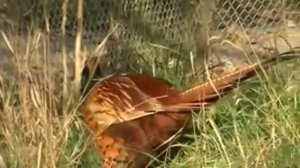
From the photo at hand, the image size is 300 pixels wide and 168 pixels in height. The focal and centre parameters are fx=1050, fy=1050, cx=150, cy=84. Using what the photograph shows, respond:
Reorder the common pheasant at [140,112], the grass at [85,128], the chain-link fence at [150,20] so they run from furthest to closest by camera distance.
→ the chain-link fence at [150,20], the common pheasant at [140,112], the grass at [85,128]

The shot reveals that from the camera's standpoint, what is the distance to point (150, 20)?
6.28 meters

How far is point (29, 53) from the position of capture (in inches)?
181

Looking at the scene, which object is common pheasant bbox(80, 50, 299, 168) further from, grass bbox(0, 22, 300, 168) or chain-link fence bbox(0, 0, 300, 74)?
chain-link fence bbox(0, 0, 300, 74)

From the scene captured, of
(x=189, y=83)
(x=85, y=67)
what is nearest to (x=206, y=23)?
(x=189, y=83)

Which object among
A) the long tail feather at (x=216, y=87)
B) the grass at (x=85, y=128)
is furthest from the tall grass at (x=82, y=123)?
the long tail feather at (x=216, y=87)

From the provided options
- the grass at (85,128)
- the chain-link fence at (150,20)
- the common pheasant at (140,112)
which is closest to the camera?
the grass at (85,128)

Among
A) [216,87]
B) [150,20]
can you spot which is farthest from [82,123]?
[150,20]

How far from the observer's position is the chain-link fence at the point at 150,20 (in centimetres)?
595

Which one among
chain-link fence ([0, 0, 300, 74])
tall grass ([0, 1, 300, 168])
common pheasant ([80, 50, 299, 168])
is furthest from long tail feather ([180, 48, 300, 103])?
chain-link fence ([0, 0, 300, 74])

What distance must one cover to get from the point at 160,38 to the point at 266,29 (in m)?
0.75

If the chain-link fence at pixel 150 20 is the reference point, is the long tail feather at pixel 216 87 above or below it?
above

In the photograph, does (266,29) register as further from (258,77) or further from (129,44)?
(258,77)

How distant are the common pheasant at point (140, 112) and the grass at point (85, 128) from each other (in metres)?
0.08

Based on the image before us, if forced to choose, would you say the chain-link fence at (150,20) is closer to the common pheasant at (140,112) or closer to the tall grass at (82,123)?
the tall grass at (82,123)
